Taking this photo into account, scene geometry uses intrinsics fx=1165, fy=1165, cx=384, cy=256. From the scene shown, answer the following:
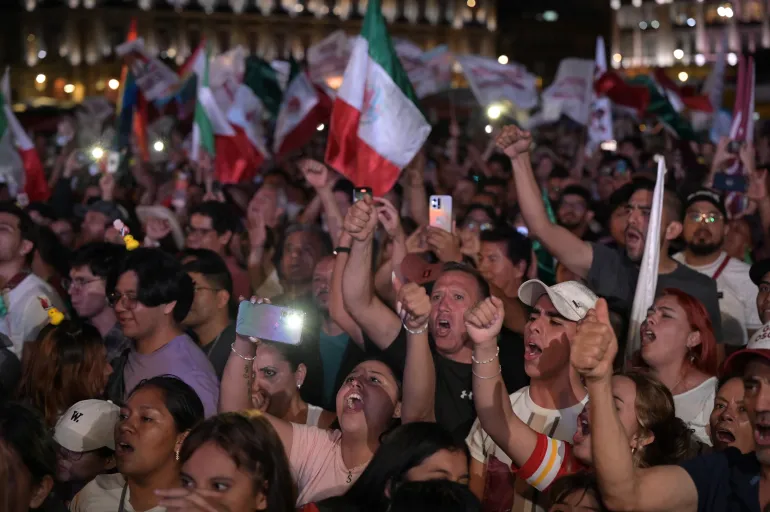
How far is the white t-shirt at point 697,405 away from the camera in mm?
4938

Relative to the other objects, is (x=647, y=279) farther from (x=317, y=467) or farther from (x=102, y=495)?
(x=102, y=495)

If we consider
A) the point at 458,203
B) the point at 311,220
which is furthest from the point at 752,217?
the point at 311,220

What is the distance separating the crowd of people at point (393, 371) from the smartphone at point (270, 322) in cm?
12

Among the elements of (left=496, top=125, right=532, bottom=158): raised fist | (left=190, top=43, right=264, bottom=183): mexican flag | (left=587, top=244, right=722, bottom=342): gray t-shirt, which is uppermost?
(left=496, top=125, right=532, bottom=158): raised fist

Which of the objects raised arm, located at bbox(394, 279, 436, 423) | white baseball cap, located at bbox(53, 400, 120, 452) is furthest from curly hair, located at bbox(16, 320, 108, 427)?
raised arm, located at bbox(394, 279, 436, 423)

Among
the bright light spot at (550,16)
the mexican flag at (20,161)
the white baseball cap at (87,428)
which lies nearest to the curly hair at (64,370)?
the white baseball cap at (87,428)

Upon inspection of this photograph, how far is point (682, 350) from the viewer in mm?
5105

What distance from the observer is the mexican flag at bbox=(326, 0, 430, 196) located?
7.56 m

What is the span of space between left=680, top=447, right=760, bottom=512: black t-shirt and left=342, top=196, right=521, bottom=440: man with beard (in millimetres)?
1381

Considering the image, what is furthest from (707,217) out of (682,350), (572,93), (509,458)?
(572,93)

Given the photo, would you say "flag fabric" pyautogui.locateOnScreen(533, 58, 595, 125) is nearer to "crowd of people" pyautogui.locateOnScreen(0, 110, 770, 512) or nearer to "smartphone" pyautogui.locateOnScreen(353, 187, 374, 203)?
"crowd of people" pyautogui.locateOnScreen(0, 110, 770, 512)

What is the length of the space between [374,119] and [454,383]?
10.0 feet

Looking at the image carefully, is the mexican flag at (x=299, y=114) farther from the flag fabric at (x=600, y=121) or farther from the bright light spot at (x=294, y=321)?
the bright light spot at (x=294, y=321)

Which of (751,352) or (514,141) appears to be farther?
(514,141)
